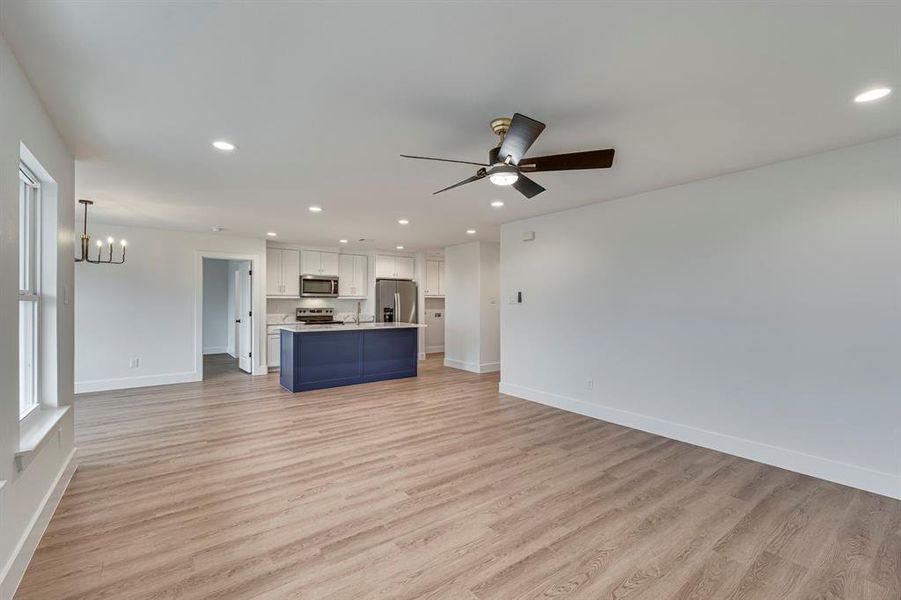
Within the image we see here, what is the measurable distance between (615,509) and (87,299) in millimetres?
7170

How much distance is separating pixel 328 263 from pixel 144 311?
323cm

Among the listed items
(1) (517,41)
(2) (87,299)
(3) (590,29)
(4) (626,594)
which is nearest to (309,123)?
(1) (517,41)

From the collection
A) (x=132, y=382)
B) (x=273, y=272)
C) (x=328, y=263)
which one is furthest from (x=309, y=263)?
(x=132, y=382)

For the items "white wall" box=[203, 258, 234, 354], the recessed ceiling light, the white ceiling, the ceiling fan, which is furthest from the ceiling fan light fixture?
"white wall" box=[203, 258, 234, 354]

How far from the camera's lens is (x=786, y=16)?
158cm

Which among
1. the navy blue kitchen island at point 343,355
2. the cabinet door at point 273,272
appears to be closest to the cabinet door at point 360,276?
the cabinet door at point 273,272

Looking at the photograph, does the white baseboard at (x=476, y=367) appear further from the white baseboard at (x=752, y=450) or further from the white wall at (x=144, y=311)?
the white wall at (x=144, y=311)

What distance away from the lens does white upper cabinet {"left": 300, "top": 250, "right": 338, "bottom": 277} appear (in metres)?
7.99

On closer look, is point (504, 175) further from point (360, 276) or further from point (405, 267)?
point (405, 267)

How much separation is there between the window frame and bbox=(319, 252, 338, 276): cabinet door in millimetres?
5601

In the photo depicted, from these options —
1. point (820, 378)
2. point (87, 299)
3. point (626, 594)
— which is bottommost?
point (626, 594)

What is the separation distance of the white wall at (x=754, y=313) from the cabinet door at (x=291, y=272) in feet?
17.5

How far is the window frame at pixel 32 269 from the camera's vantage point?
2.44m

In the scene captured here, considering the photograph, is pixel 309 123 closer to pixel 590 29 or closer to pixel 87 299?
pixel 590 29
